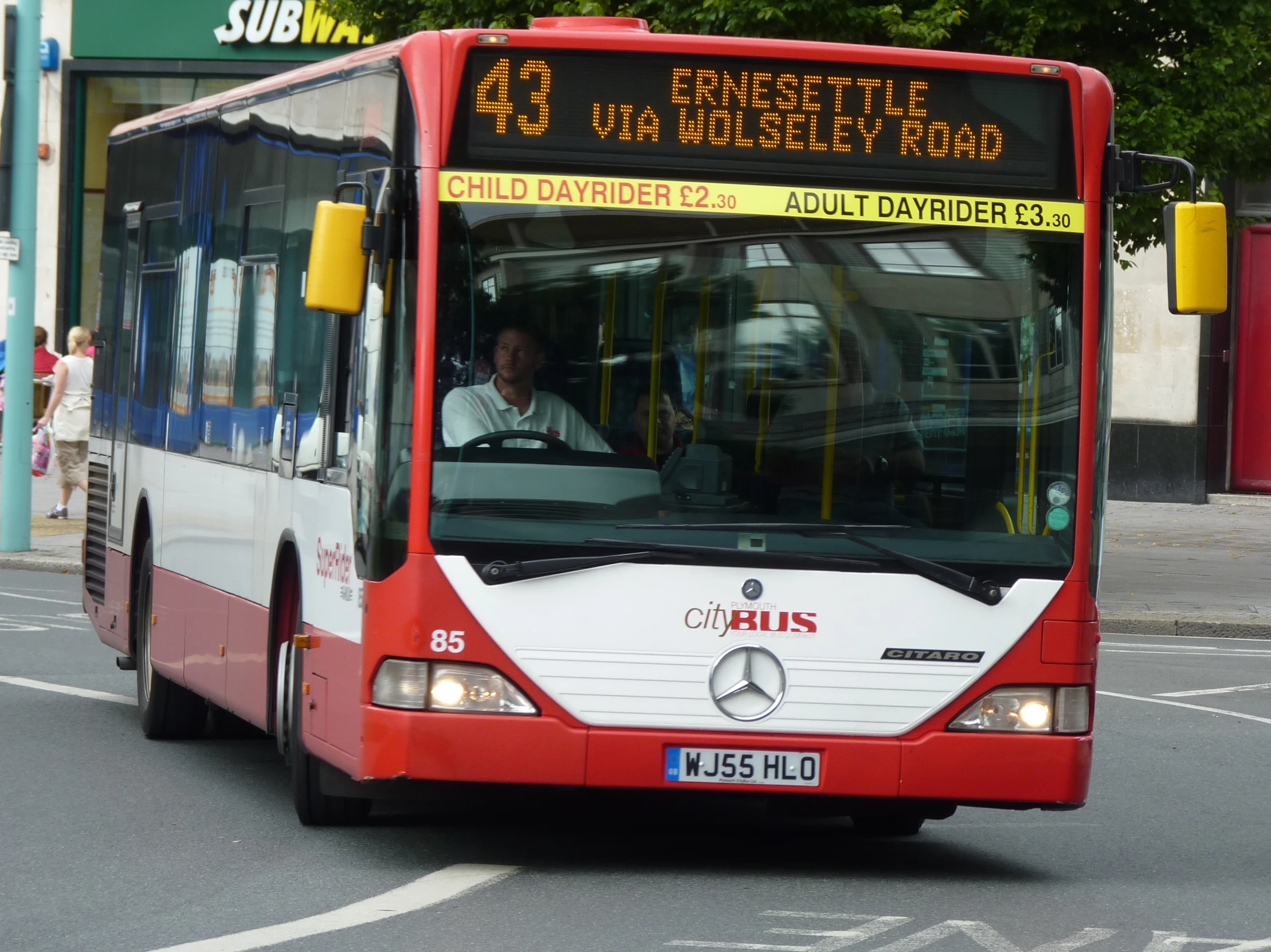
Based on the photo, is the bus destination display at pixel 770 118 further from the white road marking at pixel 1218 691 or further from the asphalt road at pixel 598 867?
the white road marking at pixel 1218 691

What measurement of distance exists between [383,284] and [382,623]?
1.01m

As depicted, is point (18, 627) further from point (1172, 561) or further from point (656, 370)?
point (1172, 561)

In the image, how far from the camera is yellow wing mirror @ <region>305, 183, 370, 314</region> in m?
7.00

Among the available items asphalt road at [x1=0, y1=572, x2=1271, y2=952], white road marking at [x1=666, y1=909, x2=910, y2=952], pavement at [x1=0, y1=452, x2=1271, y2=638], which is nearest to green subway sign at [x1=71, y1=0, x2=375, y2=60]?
pavement at [x1=0, y1=452, x2=1271, y2=638]

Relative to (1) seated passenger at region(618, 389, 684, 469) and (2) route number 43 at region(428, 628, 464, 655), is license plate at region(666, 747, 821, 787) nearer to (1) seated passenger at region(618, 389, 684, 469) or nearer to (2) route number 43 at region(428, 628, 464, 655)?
(2) route number 43 at region(428, 628, 464, 655)

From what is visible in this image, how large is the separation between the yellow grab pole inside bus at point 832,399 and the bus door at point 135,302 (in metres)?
4.47

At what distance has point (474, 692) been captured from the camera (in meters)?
7.08

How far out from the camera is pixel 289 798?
8.97 meters

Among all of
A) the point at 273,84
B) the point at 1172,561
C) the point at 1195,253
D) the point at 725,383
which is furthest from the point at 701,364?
the point at 1172,561

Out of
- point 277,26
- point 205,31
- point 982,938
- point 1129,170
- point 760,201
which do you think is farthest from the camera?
point 205,31

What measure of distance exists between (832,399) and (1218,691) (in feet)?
23.2

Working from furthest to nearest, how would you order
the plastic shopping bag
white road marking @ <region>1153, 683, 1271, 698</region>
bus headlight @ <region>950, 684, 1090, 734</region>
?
the plastic shopping bag < white road marking @ <region>1153, 683, 1271, 698</region> < bus headlight @ <region>950, 684, 1090, 734</region>

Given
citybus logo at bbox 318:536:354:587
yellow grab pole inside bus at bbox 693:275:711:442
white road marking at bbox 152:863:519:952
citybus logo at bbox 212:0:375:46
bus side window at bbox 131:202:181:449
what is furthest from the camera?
citybus logo at bbox 212:0:375:46

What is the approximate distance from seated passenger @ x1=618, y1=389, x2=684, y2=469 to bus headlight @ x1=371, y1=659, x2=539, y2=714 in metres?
0.77
